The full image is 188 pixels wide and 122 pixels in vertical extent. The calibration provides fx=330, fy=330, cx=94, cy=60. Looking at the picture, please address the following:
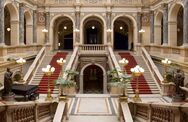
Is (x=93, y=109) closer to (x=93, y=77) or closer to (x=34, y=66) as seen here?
(x=34, y=66)

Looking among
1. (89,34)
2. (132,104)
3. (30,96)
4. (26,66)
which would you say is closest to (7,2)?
(26,66)

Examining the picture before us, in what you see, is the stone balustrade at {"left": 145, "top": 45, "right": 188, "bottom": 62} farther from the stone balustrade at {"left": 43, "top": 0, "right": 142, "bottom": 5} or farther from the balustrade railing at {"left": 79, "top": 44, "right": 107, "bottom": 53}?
the stone balustrade at {"left": 43, "top": 0, "right": 142, "bottom": 5}

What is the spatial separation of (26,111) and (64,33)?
29.9m

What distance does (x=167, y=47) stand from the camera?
2472 centimetres

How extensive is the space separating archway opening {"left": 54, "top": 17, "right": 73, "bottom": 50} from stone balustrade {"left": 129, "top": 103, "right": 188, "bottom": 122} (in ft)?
81.9

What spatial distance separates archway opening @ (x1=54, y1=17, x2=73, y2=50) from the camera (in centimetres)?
3725

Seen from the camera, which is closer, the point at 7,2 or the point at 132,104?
the point at 132,104

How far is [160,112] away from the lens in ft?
32.5

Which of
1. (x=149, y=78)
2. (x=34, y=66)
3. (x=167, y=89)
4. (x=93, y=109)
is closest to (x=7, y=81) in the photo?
(x=93, y=109)

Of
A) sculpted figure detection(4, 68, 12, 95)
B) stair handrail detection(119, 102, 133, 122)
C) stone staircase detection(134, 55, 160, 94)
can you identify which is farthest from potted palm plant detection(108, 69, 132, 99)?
sculpted figure detection(4, 68, 12, 95)

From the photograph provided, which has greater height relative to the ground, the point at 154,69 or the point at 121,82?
the point at 154,69

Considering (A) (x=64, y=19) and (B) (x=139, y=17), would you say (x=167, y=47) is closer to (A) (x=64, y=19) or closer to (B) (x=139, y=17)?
(B) (x=139, y=17)

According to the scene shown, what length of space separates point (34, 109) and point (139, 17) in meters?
23.7

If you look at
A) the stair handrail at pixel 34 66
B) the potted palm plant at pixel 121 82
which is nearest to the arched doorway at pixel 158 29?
the stair handrail at pixel 34 66
